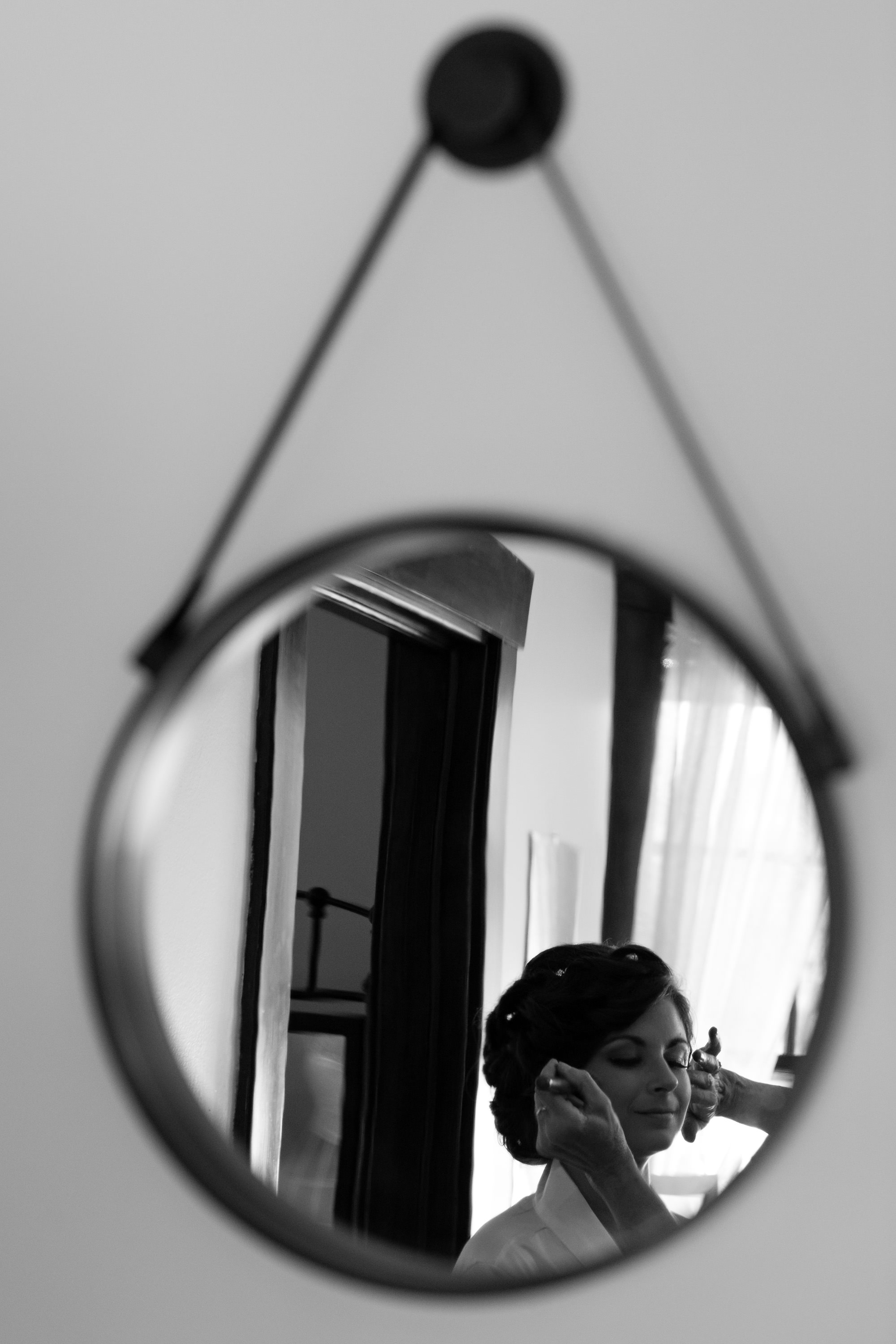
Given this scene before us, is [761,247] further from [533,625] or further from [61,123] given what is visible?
[61,123]

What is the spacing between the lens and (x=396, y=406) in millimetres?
790

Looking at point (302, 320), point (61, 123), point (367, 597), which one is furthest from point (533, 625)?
point (61, 123)

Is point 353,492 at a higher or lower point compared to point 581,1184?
higher

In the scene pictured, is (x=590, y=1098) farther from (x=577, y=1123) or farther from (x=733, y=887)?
(x=733, y=887)

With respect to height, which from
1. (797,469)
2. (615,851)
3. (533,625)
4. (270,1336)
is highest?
(797,469)

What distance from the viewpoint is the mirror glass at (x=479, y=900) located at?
72cm

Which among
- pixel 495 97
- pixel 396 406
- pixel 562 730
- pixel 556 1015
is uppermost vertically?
pixel 495 97

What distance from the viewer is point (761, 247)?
77cm

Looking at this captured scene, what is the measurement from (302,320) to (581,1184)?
1.93ft

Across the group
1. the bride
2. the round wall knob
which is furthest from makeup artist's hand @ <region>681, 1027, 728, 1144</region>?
the round wall knob

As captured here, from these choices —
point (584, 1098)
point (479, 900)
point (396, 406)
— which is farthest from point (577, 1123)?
point (396, 406)

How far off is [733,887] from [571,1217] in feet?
0.74

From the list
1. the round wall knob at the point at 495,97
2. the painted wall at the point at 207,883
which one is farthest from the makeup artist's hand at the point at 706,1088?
the round wall knob at the point at 495,97

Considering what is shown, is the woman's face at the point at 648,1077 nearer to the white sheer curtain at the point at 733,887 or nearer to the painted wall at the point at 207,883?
the white sheer curtain at the point at 733,887
